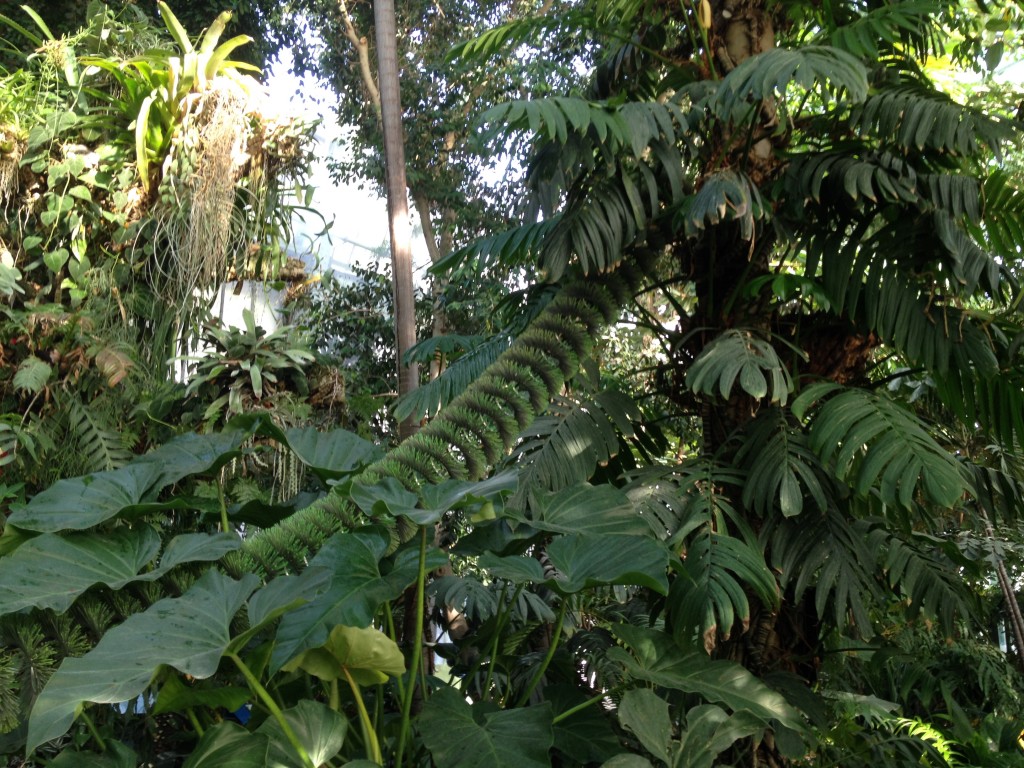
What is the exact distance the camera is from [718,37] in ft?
8.85

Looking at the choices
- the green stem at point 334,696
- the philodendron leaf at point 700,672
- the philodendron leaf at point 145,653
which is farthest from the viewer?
the philodendron leaf at point 700,672

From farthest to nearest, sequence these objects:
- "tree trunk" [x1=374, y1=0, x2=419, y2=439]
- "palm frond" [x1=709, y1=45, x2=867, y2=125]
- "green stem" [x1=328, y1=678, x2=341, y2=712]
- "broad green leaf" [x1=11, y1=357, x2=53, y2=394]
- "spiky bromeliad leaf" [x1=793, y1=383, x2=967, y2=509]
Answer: "tree trunk" [x1=374, y1=0, x2=419, y2=439] → "broad green leaf" [x1=11, y1=357, x2=53, y2=394] → "palm frond" [x1=709, y1=45, x2=867, y2=125] → "spiky bromeliad leaf" [x1=793, y1=383, x2=967, y2=509] → "green stem" [x1=328, y1=678, x2=341, y2=712]

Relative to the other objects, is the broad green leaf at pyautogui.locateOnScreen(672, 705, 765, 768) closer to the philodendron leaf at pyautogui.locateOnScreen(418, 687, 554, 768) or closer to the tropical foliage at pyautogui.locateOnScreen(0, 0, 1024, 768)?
the tropical foliage at pyautogui.locateOnScreen(0, 0, 1024, 768)

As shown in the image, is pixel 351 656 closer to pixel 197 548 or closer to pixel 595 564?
pixel 197 548

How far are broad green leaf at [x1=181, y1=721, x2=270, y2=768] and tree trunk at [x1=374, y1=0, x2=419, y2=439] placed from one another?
5.68 ft

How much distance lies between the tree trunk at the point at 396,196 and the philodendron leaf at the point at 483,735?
160cm

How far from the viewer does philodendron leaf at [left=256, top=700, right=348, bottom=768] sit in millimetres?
1521

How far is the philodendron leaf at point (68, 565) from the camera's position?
1.50 meters

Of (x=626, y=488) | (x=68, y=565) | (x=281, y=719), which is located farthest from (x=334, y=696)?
(x=626, y=488)

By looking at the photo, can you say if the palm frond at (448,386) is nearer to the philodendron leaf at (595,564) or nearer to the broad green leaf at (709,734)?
the philodendron leaf at (595,564)

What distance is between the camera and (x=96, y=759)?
157 centimetres

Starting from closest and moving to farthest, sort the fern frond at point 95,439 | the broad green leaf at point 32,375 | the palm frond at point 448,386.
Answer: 1. the broad green leaf at point 32,375
2. the fern frond at point 95,439
3. the palm frond at point 448,386

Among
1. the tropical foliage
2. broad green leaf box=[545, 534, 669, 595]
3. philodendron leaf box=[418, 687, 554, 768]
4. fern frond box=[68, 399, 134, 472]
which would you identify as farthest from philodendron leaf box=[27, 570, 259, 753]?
fern frond box=[68, 399, 134, 472]

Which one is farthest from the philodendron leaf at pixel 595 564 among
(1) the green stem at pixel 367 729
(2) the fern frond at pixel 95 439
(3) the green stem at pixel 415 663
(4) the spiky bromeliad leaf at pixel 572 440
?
(2) the fern frond at pixel 95 439
